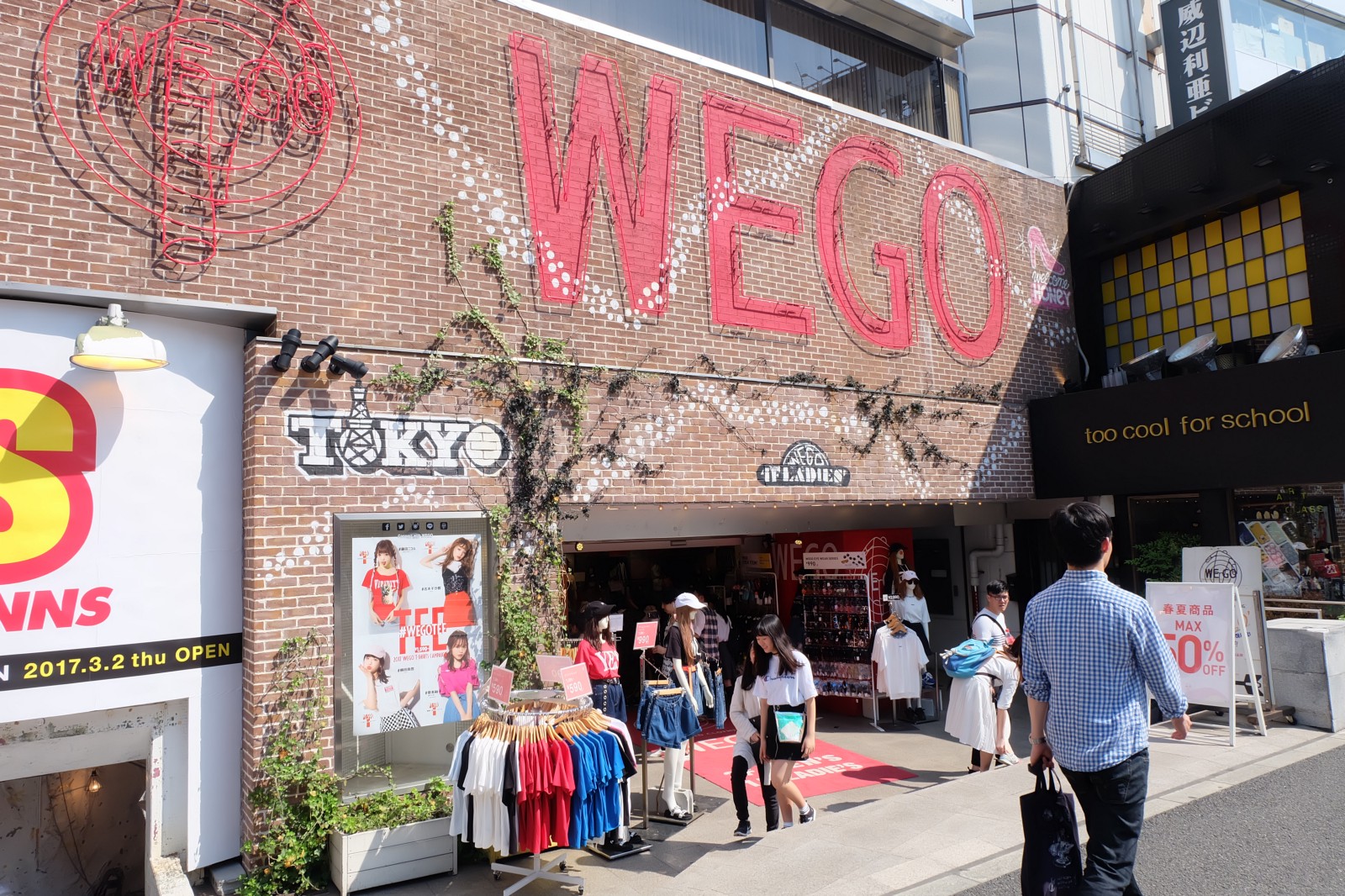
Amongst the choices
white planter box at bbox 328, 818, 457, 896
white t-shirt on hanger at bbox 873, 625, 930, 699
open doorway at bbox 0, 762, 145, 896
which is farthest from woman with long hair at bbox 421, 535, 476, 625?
white t-shirt on hanger at bbox 873, 625, 930, 699

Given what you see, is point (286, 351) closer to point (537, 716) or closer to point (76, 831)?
point (537, 716)

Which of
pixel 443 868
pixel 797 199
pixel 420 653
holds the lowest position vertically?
pixel 443 868

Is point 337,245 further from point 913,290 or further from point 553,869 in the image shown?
point 913,290

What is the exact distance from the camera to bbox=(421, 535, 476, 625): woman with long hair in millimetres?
7176

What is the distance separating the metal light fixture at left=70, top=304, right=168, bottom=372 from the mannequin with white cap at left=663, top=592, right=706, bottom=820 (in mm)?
4636

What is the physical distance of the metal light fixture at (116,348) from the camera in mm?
5703

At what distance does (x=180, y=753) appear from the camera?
6.39 metres

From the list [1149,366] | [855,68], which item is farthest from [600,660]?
[855,68]

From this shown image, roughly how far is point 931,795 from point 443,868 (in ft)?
12.0

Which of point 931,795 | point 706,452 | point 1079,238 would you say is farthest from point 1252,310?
point 931,795

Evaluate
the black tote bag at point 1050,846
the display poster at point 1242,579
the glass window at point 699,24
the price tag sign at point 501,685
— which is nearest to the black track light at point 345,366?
the price tag sign at point 501,685

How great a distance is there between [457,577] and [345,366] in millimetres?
1908

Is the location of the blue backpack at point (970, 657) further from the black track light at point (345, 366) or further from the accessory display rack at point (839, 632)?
the black track light at point (345, 366)

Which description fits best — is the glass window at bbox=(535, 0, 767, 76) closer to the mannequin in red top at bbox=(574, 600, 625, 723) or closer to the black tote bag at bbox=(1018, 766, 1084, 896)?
the mannequin in red top at bbox=(574, 600, 625, 723)
